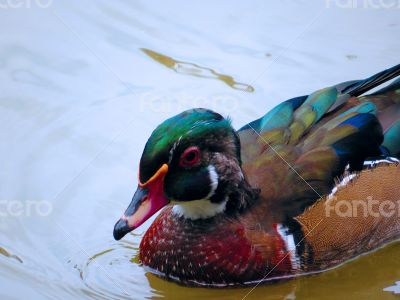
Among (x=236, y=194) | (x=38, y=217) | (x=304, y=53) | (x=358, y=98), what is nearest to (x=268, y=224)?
(x=236, y=194)

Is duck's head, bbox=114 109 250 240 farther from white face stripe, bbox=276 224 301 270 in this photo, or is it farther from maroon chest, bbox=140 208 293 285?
white face stripe, bbox=276 224 301 270

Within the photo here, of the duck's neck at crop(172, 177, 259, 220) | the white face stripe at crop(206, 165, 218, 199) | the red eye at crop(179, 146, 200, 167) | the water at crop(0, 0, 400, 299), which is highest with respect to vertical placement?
the red eye at crop(179, 146, 200, 167)

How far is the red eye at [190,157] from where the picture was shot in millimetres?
6074

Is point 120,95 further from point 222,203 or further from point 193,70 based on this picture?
point 222,203

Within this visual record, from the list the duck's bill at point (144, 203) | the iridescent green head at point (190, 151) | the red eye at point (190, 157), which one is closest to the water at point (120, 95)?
the duck's bill at point (144, 203)

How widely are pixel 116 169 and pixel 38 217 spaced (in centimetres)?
84

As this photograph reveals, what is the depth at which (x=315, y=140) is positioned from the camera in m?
6.62

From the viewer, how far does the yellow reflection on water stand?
877cm

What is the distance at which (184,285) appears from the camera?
6.56m

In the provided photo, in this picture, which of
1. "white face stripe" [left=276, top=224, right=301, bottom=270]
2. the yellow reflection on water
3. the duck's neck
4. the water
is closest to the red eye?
the duck's neck

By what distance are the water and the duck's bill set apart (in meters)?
0.67

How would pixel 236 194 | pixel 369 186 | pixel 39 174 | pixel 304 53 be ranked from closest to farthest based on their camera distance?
pixel 236 194 → pixel 369 186 → pixel 39 174 → pixel 304 53

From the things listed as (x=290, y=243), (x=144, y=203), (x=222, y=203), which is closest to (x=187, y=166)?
(x=144, y=203)

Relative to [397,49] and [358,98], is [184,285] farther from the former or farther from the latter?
[397,49]
